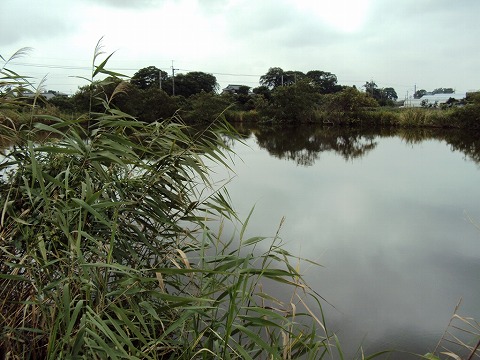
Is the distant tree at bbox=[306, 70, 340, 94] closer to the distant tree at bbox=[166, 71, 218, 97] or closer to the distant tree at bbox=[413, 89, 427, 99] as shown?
the distant tree at bbox=[166, 71, 218, 97]

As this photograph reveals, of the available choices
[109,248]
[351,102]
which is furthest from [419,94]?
[109,248]

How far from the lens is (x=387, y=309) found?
9.42 ft

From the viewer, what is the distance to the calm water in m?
2.77

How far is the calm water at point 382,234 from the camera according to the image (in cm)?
277

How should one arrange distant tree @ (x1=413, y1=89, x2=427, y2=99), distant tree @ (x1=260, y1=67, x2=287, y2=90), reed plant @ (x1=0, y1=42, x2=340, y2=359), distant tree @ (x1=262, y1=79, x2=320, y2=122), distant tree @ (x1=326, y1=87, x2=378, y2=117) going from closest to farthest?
reed plant @ (x1=0, y1=42, x2=340, y2=359) < distant tree @ (x1=326, y1=87, x2=378, y2=117) < distant tree @ (x1=262, y1=79, x2=320, y2=122) < distant tree @ (x1=260, y1=67, x2=287, y2=90) < distant tree @ (x1=413, y1=89, x2=427, y2=99)

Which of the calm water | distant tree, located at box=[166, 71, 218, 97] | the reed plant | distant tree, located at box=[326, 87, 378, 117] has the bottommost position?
the calm water

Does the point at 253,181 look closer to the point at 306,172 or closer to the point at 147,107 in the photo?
the point at 306,172

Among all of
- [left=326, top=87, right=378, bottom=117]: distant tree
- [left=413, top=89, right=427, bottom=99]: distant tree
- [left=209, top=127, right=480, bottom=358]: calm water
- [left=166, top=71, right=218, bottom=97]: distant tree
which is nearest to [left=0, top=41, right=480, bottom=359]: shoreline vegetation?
[left=209, top=127, right=480, bottom=358]: calm water

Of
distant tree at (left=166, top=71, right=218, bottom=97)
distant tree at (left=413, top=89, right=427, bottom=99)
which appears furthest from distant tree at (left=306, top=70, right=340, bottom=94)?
distant tree at (left=413, top=89, right=427, bottom=99)

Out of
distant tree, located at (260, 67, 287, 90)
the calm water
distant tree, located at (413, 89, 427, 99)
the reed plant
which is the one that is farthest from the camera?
distant tree, located at (413, 89, 427, 99)

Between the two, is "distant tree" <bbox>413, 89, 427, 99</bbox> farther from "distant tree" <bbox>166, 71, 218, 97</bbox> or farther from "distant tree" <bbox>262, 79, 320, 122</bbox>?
"distant tree" <bbox>262, 79, 320, 122</bbox>

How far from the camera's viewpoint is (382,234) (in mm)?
4504

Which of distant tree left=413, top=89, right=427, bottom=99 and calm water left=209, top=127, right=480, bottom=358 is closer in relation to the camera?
calm water left=209, top=127, right=480, bottom=358

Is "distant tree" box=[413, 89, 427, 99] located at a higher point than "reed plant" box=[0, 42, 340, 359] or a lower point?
higher
